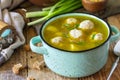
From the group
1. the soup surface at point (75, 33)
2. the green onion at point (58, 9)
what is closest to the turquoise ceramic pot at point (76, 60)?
the soup surface at point (75, 33)

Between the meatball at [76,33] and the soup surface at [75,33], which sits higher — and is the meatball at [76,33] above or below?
above

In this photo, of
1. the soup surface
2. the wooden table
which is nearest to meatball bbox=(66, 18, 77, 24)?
the soup surface

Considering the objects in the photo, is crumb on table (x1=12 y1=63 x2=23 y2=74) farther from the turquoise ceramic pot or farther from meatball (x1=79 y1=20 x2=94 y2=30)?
meatball (x1=79 y1=20 x2=94 y2=30)

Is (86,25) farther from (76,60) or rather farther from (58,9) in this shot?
(58,9)

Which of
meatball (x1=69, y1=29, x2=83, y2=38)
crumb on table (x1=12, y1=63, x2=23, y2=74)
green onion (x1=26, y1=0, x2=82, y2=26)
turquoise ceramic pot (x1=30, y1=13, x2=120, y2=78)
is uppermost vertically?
meatball (x1=69, y1=29, x2=83, y2=38)

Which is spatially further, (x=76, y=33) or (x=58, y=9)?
(x=58, y=9)

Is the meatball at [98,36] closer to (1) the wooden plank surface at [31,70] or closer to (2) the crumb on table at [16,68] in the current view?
(1) the wooden plank surface at [31,70]

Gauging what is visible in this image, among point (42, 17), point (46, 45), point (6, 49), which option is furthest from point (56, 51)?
point (42, 17)

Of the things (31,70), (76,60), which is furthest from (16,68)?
(76,60)
